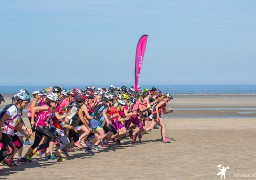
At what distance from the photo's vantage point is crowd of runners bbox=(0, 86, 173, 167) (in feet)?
43.8

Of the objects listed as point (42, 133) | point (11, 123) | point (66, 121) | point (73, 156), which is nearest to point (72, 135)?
point (66, 121)

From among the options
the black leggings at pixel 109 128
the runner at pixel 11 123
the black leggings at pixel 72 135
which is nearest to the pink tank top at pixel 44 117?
the runner at pixel 11 123

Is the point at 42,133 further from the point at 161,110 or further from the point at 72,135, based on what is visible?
the point at 161,110

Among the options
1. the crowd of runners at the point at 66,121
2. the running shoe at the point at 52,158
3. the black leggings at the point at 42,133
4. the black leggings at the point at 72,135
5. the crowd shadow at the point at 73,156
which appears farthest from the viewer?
the black leggings at the point at 72,135

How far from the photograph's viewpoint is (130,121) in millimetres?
20906

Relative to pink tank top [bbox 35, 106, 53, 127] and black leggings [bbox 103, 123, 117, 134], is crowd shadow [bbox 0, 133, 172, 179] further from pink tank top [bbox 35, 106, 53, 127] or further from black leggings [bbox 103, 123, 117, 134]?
pink tank top [bbox 35, 106, 53, 127]

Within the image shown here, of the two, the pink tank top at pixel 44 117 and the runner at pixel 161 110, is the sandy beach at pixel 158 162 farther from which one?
the pink tank top at pixel 44 117

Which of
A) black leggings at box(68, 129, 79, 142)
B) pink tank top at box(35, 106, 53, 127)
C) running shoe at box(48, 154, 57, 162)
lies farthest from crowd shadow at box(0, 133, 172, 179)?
pink tank top at box(35, 106, 53, 127)

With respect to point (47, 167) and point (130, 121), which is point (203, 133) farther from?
point (47, 167)

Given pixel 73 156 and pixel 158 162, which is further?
pixel 73 156

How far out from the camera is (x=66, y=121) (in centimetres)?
1589

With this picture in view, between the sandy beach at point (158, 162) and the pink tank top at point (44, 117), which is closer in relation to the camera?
the sandy beach at point (158, 162)

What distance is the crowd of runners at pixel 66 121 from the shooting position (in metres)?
13.3

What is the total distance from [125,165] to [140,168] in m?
0.71
